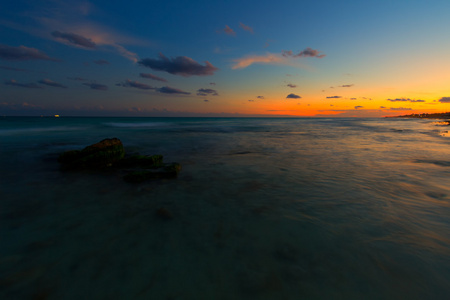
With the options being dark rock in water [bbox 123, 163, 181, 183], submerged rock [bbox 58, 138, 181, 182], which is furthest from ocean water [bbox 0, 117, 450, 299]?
submerged rock [bbox 58, 138, 181, 182]

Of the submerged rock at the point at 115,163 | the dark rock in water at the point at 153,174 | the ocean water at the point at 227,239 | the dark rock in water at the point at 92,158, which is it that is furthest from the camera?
the dark rock in water at the point at 92,158

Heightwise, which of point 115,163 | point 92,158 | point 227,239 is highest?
point 92,158

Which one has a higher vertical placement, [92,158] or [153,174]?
[92,158]

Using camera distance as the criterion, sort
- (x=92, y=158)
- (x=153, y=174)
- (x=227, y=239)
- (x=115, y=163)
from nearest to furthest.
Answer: (x=227, y=239), (x=153, y=174), (x=92, y=158), (x=115, y=163)

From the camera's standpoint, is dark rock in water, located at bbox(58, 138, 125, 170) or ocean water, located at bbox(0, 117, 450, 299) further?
dark rock in water, located at bbox(58, 138, 125, 170)

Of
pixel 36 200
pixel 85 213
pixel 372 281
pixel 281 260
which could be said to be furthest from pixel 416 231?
pixel 36 200

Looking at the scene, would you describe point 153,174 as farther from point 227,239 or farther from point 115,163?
point 227,239

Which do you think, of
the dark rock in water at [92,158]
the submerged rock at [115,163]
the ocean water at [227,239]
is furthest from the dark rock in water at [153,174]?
the dark rock in water at [92,158]

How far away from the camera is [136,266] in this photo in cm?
292

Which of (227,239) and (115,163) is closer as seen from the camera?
(227,239)

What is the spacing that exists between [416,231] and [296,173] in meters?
4.02

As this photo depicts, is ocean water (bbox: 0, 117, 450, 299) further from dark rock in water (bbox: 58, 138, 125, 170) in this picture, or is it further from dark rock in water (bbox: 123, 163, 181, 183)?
dark rock in water (bbox: 58, 138, 125, 170)

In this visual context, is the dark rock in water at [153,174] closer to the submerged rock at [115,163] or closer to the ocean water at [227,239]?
the submerged rock at [115,163]

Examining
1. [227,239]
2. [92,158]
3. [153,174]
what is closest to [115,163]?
[92,158]
